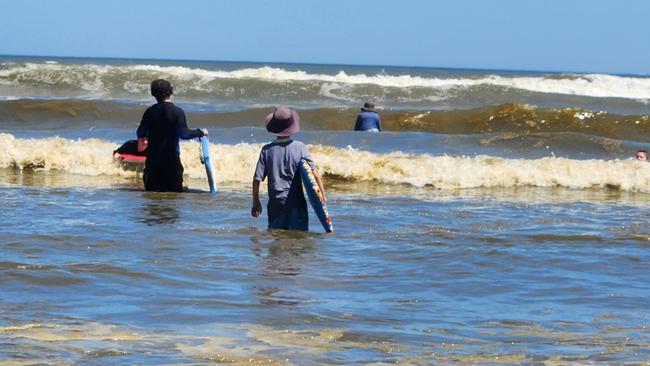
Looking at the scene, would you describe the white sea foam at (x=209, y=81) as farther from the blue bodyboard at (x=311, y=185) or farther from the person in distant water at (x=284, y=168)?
the blue bodyboard at (x=311, y=185)

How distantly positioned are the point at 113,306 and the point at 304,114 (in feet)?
77.1

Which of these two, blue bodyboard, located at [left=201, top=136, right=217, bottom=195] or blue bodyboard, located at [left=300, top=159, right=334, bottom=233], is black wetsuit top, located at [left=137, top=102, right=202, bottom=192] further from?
blue bodyboard, located at [left=300, top=159, right=334, bottom=233]

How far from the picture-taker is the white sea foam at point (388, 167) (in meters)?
15.2

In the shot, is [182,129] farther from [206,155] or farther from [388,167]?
[388,167]

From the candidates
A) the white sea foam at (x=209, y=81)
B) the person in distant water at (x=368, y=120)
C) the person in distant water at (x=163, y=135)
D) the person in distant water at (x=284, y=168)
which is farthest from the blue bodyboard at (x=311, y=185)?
the white sea foam at (x=209, y=81)

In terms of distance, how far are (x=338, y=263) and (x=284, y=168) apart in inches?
46.3

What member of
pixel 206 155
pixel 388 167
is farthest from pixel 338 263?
pixel 388 167

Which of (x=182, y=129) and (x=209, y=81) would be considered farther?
(x=209, y=81)

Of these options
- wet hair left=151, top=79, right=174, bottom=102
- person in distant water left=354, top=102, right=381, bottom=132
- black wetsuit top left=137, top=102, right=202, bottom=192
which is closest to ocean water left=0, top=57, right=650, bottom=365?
black wetsuit top left=137, top=102, right=202, bottom=192

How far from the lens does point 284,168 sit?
895cm

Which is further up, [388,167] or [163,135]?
[163,135]

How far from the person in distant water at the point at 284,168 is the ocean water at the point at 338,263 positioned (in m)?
0.25

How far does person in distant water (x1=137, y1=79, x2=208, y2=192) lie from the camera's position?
441 inches

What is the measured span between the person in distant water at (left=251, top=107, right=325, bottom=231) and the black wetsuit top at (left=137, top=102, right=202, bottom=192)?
2.38 meters
